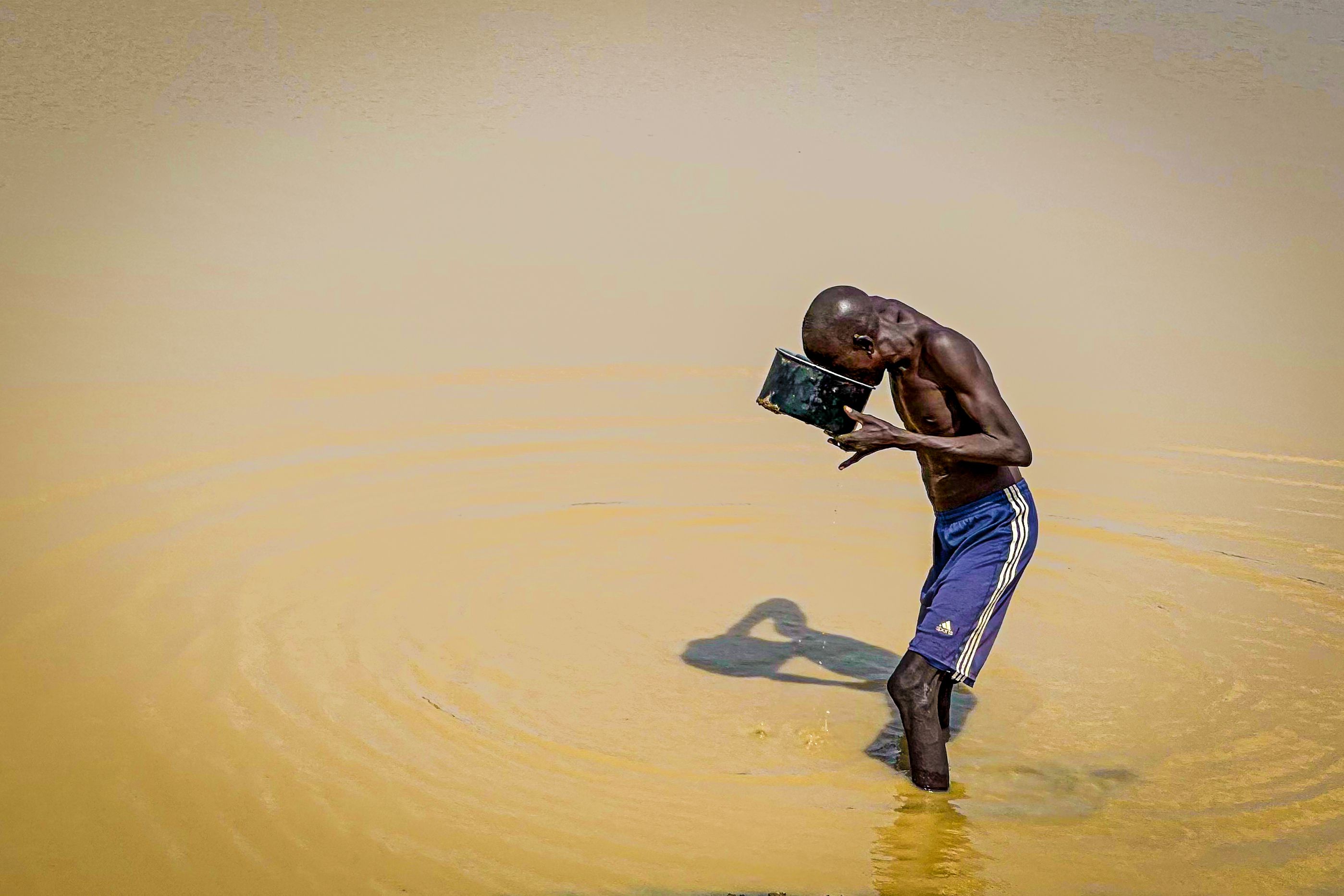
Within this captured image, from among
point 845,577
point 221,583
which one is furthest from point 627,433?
point 221,583

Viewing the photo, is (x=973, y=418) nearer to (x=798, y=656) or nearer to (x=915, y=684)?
(x=915, y=684)

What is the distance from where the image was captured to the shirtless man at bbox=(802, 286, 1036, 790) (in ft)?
13.6

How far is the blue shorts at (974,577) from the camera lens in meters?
4.26

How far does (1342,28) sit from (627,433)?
59.3 feet

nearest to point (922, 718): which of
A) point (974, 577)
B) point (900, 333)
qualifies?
point (974, 577)

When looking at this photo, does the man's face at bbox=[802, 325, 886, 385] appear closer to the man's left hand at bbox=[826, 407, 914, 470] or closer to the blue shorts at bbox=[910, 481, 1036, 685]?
the man's left hand at bbox=[826, 407, 914, 470]

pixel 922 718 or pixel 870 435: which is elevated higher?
pixel 870 435

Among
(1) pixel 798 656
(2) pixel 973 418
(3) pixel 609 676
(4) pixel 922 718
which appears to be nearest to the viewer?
(2) pixel 973 418

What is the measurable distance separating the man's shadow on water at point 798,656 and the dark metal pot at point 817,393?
1.52 m

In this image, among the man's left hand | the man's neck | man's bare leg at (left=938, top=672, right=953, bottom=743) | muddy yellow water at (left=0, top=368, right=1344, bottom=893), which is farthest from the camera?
man's bare leg at (left=938, top=672, right=953, bottom=743)

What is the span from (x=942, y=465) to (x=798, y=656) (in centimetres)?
167

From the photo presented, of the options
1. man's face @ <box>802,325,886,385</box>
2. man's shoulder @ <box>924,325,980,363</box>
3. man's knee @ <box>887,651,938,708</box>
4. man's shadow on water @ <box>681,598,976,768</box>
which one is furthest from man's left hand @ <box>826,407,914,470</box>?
man's shadow on water @ <box>681,598,976,768</box>

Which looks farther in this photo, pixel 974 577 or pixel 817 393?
pixel 974 577

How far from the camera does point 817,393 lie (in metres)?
4.09
